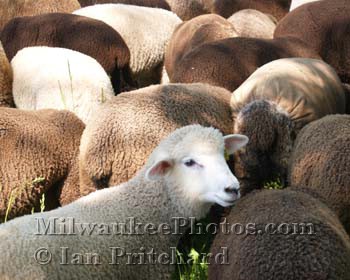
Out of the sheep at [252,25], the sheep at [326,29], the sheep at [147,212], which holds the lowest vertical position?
the sheep at [252,25]

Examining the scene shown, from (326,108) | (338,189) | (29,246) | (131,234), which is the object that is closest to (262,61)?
(326,108)

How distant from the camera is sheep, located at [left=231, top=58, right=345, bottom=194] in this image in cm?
496

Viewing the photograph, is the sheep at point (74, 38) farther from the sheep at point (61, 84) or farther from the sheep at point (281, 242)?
the sheep at point (281, 242)

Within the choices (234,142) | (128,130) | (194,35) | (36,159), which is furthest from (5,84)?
(234,142)

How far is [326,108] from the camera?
5.60m

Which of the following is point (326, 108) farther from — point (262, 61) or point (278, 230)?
point (278, 230)

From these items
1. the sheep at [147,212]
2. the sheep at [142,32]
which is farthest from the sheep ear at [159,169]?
the sheep at [142,32]

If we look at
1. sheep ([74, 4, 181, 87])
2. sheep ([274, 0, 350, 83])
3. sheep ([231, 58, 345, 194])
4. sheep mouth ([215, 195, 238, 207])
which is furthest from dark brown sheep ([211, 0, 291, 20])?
sheep mouth ([215, 195, 238, 207])

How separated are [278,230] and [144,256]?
2.93ft

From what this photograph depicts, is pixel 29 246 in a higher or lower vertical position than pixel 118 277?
higher

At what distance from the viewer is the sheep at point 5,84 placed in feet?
21.1

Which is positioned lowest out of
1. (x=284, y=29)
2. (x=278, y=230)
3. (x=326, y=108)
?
(x=284, y=29)

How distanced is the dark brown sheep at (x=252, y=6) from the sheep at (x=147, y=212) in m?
6.11

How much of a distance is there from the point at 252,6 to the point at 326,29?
252cm
